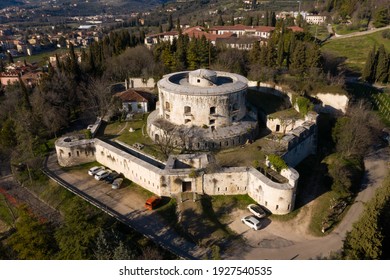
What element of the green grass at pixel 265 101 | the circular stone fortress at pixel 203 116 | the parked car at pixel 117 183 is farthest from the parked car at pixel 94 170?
the green grass at pixel 265 101

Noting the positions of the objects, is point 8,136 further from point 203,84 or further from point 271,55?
point 271,55

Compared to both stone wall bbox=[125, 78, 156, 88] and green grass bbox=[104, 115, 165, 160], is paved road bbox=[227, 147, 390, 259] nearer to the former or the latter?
green grass bbox=[104, 115, 165, 160]

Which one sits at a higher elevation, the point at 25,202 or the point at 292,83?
the point at 292,83

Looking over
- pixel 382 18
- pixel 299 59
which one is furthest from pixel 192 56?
pixel 382 18

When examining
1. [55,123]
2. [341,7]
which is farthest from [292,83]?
[341,7]

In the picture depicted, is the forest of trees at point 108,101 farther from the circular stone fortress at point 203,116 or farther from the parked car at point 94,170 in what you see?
the circular stone fortress at point 203,116

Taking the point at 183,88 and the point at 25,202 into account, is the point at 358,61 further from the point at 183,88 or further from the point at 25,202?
the point at 25,202
